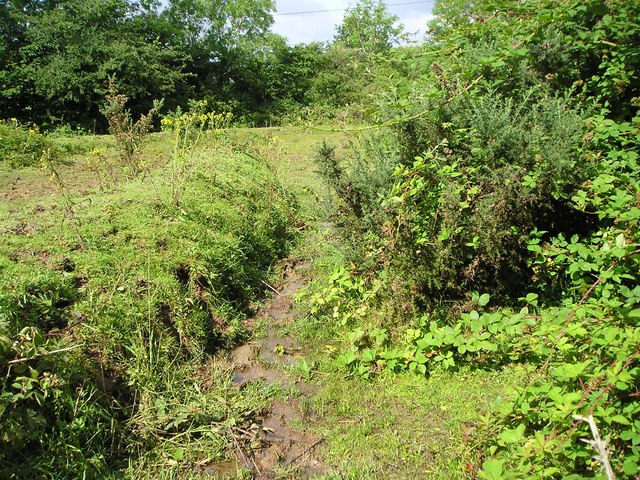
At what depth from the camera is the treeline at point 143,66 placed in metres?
15.2

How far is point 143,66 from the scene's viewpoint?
1695 cm

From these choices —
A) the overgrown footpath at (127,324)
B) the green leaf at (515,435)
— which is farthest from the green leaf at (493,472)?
the overgrown footpath at (127,324)

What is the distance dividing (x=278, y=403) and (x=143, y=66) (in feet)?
55.1

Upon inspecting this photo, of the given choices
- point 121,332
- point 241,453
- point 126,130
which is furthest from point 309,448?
point 126,130

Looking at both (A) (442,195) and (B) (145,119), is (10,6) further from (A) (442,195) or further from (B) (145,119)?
(A) (442,195)

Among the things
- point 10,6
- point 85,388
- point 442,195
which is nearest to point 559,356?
point 442,195

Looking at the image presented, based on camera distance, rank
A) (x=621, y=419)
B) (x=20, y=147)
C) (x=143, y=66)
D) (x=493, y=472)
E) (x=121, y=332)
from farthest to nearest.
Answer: (x=143, y=66), (x=20, y=147), (x=121, y=332), (x=493, y=472), (x=621, y=419)

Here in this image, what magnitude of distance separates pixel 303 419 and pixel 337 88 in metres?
24.4

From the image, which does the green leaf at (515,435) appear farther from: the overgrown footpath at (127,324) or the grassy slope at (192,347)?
the overgrown footpath at (127,324)

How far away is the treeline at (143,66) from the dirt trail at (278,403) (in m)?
5.54

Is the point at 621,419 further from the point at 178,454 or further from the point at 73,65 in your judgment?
the point at 73,65

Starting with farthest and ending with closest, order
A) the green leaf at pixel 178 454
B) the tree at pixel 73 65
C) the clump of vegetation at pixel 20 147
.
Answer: the tree at pixel 73 65, the clump of vegetation at pixel 20 147, the green leaf at pixel 178 454

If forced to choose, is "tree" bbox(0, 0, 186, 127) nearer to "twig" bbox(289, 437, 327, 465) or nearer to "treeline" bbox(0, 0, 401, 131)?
"treeline" bbox(0, 0, 401, 131)

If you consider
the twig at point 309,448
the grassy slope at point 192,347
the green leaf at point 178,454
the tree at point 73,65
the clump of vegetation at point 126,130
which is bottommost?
the twig at point 309,448
